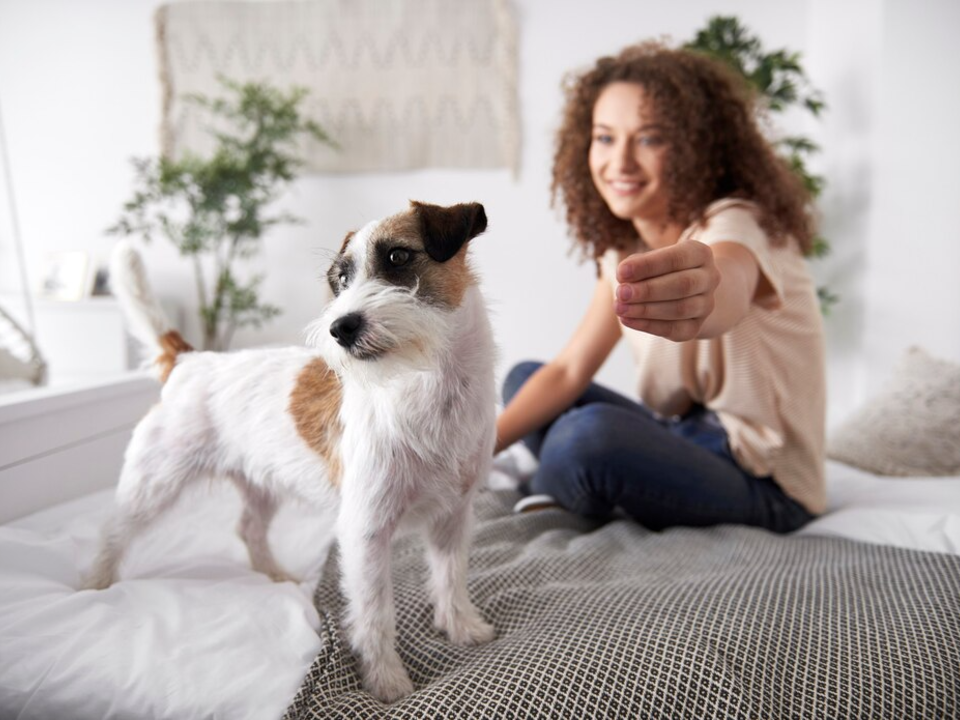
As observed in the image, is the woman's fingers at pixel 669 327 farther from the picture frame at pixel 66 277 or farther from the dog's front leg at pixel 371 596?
the picture frame at pixel 66 277

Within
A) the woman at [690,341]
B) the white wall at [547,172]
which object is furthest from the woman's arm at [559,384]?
the white wall at [547,172]

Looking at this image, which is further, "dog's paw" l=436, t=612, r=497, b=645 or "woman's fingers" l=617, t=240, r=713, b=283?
"dog's paw" l=436, t=612, r=497, b=645

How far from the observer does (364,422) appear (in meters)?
0.92

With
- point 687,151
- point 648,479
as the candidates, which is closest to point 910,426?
point 648,479

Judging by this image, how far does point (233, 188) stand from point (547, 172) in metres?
1.88

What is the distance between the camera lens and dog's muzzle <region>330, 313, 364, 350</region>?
2.39 feet

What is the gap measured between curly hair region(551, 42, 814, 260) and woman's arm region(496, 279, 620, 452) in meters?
0.25

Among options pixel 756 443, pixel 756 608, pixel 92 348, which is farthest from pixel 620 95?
pixel 92 348

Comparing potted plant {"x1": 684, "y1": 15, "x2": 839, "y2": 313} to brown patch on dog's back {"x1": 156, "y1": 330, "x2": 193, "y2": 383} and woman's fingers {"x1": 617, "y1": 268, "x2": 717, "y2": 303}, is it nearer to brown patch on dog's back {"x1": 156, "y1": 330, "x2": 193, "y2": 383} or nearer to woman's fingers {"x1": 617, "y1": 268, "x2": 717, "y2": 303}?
woman's fingers {"x1": 617, "y1": 268, "x2": 717, "y2": 303}

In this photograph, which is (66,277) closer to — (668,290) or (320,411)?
(320,411)

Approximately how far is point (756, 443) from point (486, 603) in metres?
1.02

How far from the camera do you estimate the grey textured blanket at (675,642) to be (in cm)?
87

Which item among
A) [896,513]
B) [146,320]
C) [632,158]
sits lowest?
[896,513]

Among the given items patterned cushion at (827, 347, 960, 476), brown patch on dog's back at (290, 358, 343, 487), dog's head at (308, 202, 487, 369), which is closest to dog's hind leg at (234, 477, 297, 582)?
brown patch on dog's back at (290, 358, 343, 487)
